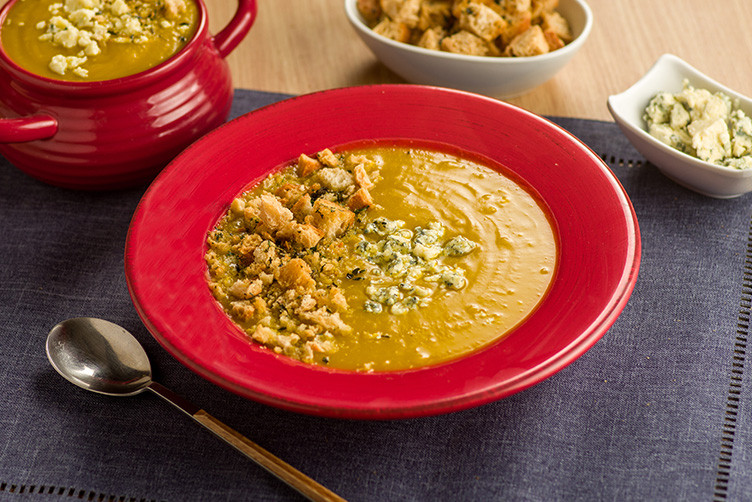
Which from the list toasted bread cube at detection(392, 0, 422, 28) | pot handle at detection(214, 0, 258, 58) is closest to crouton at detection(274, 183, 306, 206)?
pot handle at detection(214, 0, 258, 58)

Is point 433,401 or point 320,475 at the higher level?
point 433,401

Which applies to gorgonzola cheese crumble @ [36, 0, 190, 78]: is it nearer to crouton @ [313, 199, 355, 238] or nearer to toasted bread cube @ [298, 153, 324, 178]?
toasted bread cube @ [298, 153, 324, 178]

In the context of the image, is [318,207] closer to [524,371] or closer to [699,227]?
[524,371]

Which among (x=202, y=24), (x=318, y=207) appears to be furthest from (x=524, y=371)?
(x=202, y=24)

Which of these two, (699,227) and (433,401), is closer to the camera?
(433,401)

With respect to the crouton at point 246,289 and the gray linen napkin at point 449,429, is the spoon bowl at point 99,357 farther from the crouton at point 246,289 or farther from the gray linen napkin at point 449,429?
the crouton at point 246,289

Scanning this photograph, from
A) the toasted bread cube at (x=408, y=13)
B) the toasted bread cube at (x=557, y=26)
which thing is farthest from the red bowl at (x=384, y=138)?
the toasted bread cube at (x=557, y=26)

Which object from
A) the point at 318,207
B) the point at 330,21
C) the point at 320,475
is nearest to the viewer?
the point at 320,475
